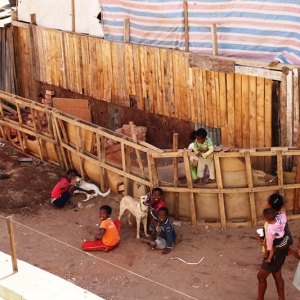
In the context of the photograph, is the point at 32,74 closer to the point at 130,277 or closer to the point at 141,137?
the point at 141,137

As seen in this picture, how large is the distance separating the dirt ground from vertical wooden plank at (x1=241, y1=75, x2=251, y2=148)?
57.4 inches

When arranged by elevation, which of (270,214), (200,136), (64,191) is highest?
(200,136)

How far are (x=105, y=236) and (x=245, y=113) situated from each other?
Result: 297cm

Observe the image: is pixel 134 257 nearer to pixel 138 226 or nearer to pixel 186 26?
pixel 138 226

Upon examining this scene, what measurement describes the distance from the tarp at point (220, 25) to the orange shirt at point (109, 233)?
338cm

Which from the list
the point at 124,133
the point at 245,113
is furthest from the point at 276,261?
the point at 124,133

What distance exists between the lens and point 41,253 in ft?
34.8

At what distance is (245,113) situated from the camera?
11.6 m

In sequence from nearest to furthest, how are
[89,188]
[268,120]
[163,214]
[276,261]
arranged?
1. [276,261]
2. [163,214]
3. [268,120]
4. [89,188]

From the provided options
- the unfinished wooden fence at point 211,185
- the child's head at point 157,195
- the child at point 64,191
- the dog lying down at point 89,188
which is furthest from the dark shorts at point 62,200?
the child's head at point 157,195

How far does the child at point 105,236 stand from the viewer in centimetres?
1048

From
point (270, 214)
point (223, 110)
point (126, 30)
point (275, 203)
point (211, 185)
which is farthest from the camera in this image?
point (126, 30)

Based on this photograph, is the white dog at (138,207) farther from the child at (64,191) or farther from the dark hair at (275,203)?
the dark hair at (275,203)

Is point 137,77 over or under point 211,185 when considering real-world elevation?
over
